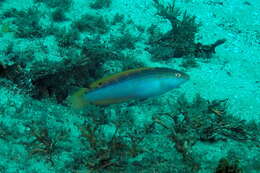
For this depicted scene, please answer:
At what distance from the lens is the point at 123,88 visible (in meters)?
3.04

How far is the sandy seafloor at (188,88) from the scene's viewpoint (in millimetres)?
3729

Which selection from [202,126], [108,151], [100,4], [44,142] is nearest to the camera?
[108,151]

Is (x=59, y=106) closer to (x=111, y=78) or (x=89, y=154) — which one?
(x=89, y=154)

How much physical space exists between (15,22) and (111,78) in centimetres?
437

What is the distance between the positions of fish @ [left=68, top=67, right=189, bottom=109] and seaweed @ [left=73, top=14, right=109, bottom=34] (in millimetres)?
4059

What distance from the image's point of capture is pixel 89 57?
5.32 meters

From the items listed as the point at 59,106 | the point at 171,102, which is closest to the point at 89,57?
the point at 59,106

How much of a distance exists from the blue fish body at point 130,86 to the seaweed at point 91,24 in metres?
4.04

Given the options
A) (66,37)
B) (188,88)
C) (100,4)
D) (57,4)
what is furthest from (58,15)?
(188,88)

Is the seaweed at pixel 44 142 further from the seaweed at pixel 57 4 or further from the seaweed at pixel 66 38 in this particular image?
the seaweed at pixel 57 4

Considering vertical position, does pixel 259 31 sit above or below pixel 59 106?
above

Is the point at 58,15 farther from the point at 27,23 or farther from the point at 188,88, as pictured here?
the point at 188,88

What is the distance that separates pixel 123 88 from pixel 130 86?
70 millimetres

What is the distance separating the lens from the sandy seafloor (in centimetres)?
373
